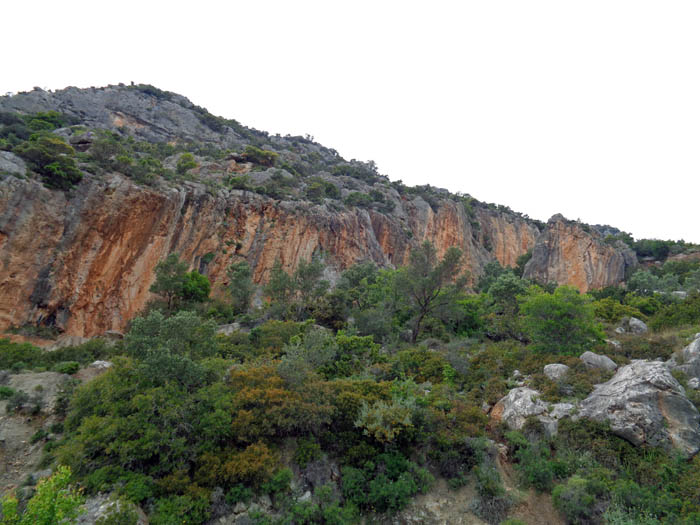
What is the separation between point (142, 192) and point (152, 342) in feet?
66.1

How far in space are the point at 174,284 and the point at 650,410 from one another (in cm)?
2574

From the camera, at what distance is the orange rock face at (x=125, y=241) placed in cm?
2034

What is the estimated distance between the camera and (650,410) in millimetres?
9453

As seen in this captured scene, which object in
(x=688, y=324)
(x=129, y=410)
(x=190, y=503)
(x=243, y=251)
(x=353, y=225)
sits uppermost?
(x=353, y=225)

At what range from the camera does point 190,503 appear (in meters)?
7.11

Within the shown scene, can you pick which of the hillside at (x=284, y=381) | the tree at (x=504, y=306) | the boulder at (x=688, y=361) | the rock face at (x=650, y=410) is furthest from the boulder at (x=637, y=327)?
the rock face at (x=650, y=410)

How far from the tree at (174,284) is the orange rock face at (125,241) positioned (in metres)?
2.96

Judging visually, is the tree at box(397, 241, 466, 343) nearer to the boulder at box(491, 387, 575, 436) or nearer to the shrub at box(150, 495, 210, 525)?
the boulder at box(491, 387, 575, 436)

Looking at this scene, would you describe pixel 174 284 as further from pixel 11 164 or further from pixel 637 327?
pixel 637 327

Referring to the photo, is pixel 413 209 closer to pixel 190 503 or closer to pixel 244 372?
pixel 244 372

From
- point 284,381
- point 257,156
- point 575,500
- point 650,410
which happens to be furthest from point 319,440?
point 257,156

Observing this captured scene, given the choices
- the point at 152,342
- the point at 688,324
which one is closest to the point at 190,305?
the point at 152,342

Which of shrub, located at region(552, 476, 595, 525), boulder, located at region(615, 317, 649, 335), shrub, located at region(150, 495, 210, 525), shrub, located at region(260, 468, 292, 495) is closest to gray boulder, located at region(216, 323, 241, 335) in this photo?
shrub, located at region(260, 468, 292, 495)

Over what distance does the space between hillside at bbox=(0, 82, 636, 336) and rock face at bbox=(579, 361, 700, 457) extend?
18617 mm
